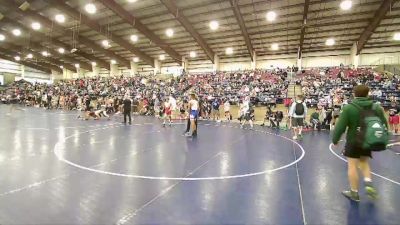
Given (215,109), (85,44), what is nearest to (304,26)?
(215,109)

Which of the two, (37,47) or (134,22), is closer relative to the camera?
(134,22)

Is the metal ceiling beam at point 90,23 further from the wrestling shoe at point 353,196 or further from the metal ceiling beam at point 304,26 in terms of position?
the wrestling shoe at point 353,196

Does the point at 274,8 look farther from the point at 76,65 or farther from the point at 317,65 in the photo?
the point at 76,65

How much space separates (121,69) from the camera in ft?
136

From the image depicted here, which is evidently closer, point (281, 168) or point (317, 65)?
point (281, 168)

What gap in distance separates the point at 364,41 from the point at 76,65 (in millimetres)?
38643

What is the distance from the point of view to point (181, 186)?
4.66m

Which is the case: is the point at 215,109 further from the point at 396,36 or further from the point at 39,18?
the point at 39,18

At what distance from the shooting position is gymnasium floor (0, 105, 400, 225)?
3.50 metres

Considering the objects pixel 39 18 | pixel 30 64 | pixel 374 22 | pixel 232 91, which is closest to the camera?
pixel 374 22

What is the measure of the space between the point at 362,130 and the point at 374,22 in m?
21.6

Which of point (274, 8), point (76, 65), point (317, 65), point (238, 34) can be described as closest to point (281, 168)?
point (274, 8)

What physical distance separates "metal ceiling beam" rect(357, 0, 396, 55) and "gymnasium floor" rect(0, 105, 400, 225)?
1584 cm

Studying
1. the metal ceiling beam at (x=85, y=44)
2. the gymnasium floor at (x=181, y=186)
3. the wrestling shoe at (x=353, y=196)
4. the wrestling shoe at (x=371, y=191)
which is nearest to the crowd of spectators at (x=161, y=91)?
the metal ceiling beam at (x=85, y=44)
